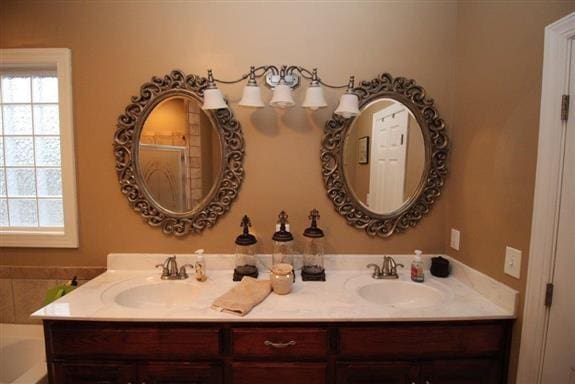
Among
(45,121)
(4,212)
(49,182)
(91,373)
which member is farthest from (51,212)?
(91,373)

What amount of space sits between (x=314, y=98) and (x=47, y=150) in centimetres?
171

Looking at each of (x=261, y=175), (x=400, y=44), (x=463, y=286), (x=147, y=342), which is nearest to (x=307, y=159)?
(x=261, y=175)

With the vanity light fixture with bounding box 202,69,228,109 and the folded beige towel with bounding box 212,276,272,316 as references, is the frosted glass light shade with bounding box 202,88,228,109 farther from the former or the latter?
the folded beige towel with bounding box 212,276,272,316

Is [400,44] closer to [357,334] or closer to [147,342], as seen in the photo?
[357,334]

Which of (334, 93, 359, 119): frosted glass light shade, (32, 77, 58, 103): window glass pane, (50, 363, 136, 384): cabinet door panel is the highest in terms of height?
(32, 77, 58, 103): window glass pane

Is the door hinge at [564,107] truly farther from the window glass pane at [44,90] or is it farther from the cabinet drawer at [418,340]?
the window glass pane at [44,90]

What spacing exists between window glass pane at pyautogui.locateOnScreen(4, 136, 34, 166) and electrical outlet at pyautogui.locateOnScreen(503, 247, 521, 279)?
8.93 ft

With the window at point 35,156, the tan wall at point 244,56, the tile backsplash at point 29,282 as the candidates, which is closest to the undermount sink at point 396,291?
the tan wall at point 244,56

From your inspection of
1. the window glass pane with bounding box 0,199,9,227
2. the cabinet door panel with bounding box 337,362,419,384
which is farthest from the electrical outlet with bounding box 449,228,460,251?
the window glass pane with bounding box 0,199,9,227

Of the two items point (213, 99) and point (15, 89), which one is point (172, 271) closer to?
point (213, 99)

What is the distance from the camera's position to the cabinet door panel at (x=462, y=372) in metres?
1.28

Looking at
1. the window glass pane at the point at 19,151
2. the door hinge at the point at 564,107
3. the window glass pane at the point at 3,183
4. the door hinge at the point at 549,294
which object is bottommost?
the door hinge at the point at 549,294

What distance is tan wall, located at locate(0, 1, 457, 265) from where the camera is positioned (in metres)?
1.67

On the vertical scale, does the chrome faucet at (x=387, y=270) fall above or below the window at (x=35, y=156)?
below
